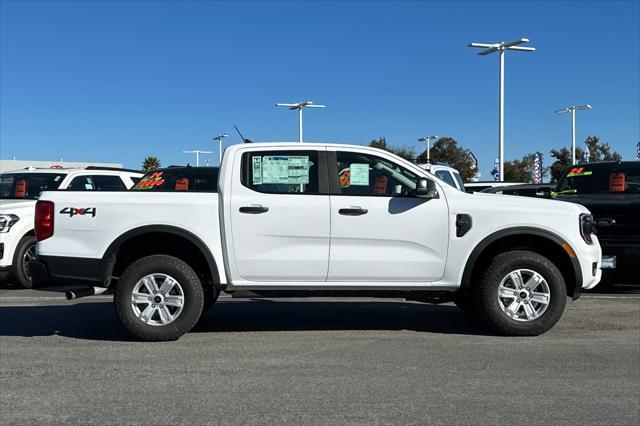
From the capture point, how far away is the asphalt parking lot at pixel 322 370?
181 inches

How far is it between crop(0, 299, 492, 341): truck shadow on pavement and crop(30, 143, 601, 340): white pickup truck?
0.66 m

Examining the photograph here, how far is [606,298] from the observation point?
368 inches

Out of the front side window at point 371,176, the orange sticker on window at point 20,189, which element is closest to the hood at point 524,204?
the front side window at point 371,176

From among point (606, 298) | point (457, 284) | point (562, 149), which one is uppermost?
point (562, 149)

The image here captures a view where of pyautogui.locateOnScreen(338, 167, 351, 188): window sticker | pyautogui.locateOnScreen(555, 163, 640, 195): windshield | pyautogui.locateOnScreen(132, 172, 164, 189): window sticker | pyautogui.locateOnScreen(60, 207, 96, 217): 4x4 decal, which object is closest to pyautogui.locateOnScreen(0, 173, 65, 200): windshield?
pyautogui.locateOnScreen(132, 172, 164, 189): window sticker

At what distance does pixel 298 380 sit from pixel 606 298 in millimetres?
5817

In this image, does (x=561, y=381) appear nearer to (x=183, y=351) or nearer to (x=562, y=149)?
(x=183, y=351)

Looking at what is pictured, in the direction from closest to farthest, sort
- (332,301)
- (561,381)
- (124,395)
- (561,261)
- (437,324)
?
(124,395), (561,381), (561,261), (437,324), (332,301)

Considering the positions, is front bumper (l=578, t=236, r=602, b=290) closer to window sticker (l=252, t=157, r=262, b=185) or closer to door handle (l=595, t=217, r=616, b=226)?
door handle (l=595, t=217, r=616, b=226)

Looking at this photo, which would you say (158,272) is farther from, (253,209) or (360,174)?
(360,174)

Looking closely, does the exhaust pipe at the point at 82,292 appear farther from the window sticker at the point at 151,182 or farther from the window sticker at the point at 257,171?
the window sticker at the point at 151,182

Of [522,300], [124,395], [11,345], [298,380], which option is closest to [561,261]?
[522,300]

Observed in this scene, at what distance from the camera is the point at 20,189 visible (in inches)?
477

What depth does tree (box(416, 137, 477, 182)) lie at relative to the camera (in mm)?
58906
